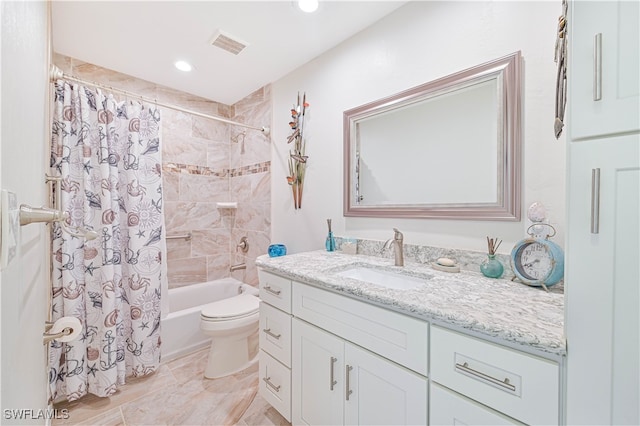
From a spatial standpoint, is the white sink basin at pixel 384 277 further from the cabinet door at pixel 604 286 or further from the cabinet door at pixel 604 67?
the cabinet door at pixel 604 67

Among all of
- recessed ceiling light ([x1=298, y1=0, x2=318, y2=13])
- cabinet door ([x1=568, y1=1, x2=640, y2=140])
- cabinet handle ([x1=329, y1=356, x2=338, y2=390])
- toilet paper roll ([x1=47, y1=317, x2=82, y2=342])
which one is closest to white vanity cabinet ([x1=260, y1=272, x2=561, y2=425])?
cabinet handle ([x1=329, y1=356, x2=338, y2=390])

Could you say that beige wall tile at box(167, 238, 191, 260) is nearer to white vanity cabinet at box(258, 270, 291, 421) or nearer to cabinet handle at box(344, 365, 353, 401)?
white vanity cabinet at box(258, 270, 291, 421)

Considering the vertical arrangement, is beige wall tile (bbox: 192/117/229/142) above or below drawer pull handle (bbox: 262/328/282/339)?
above

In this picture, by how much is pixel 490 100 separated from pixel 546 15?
345 millimetres

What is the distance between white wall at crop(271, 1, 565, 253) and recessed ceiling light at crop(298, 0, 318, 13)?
1.17 ft

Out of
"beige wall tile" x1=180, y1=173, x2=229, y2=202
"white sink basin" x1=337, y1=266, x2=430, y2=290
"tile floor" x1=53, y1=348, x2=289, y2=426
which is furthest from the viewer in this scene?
"beige wall tile" x1=180, y1=173, x2=229, y2=202

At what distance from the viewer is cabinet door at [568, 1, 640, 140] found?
1.71 feet

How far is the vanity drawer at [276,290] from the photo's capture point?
51.5 inches

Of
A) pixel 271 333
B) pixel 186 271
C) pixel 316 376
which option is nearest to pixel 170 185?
pixel 186 271

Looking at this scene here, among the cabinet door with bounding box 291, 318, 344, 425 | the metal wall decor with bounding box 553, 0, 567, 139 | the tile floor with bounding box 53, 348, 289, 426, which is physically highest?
the metal wall decor with bounding box 553, 0, 567, 139

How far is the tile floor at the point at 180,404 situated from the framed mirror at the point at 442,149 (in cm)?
139

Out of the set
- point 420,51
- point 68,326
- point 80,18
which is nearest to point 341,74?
point 420,51

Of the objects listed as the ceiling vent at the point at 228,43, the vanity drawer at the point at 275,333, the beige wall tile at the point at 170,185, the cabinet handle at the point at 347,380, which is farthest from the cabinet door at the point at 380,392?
the beige wall tile at the point at 170,185

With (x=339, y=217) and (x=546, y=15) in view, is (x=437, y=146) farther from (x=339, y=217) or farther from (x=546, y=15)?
(x=339, y=217)
